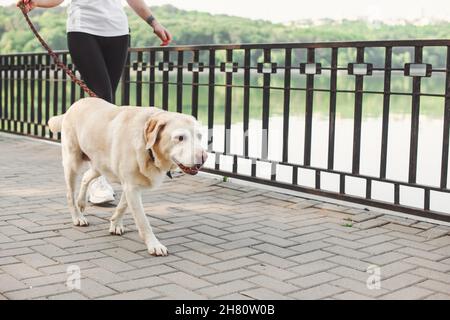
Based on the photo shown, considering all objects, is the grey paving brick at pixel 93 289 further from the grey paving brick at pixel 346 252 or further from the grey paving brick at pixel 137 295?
the grey paving brick at pixel 346 252

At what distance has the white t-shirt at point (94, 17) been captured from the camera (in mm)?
4895

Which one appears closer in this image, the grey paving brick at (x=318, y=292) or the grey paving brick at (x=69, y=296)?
the grey paving brick at (x=69, y=296)

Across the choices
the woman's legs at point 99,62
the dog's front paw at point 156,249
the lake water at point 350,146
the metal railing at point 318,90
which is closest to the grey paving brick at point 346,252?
the dog's front paw at point 156,249

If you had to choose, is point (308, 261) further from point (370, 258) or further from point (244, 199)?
point (244, 199)

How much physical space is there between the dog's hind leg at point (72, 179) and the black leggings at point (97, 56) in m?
0.81

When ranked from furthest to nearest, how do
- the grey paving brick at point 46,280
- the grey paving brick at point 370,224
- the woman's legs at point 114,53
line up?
the woman's legs at point 114,53, the grey paving brick at point 370,224, the grey paving brick at point 46,280

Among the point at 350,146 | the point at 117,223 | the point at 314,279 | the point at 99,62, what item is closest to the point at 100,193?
the point at 117,223

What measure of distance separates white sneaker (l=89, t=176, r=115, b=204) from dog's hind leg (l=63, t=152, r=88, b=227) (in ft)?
1.98

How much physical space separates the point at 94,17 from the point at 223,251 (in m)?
2.15

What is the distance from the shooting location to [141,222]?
3.85 m

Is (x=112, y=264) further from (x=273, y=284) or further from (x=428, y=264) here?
(x=428, y=264)

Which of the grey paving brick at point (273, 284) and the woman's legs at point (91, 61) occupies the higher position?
the woman's legs at point (91, 61)

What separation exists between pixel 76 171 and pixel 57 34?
10679 millimetres

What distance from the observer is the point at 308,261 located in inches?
148
